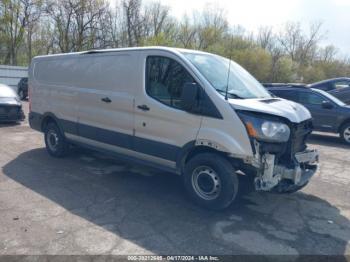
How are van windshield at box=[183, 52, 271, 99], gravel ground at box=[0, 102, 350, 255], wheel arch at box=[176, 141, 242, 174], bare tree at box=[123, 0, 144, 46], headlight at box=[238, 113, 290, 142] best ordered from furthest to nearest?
bare tree at box=[123, 0, 144, 46] < van windshield at box=[183, 52, 271, 99] < wheel arch at box=[176, 141, 242, 174] < headlight at box=[238, 113, 290, 142] < gravel ground at box=[0, 102, 350, 255]

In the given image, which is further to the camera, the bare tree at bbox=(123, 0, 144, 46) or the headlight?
the bare tree at bbox=(123, 0, 144, 46)

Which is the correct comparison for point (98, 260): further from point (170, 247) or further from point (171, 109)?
point (171, 109)

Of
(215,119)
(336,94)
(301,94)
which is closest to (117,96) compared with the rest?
(215,119)

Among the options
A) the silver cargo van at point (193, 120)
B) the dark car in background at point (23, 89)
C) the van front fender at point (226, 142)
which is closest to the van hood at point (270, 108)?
the silver cargo van at point (193, 120)

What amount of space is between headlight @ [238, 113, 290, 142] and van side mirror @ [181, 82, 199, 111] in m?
0.67

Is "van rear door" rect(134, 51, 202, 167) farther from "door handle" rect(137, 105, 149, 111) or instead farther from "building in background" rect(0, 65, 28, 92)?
"building in background" rect(0, 65, 28, 92)

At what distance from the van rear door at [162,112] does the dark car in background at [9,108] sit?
735cm

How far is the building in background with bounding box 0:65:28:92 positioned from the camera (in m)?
24.1

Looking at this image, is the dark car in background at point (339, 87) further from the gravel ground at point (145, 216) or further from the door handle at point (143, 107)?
the door handle at point (143, 107)

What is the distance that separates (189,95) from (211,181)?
3.90 feet

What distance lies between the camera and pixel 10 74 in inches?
969

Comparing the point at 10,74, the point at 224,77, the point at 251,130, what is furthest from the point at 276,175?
the point at 10,74

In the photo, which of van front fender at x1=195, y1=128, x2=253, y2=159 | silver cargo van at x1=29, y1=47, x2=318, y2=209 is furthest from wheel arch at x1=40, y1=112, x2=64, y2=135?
van front fender at x1=195, y1=128, x2=253, y2=159

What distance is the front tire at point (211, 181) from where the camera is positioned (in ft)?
13.2
